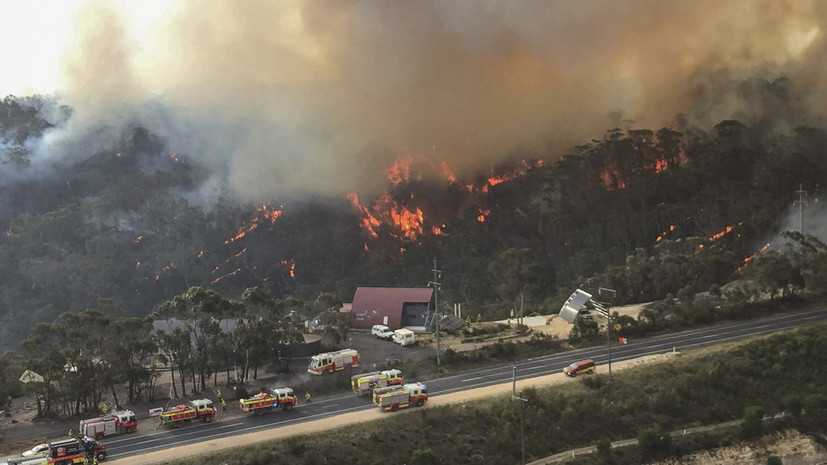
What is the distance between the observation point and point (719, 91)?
322 feet

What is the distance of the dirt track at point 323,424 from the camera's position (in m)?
35.9

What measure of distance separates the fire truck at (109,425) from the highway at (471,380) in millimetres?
501

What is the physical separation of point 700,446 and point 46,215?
7637 centimetres

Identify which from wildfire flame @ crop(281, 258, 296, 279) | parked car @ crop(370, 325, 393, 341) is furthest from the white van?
wildfire flame @ crop(281, 258, 296, 279)

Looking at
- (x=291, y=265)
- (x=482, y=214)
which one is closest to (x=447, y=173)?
(x=482, y=214)

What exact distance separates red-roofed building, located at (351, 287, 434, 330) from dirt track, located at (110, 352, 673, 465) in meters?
17.9

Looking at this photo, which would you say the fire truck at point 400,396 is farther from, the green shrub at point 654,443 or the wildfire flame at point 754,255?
the wildfire flame at point 754,255

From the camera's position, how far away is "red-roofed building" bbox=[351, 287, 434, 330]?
62.5 m

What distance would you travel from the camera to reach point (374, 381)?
4494cm

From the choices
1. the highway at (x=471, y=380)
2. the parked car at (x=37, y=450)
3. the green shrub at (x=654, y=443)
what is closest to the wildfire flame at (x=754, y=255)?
the highway at (x=471, y=380)

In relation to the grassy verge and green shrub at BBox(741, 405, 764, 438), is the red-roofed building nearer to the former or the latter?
the grassy verge

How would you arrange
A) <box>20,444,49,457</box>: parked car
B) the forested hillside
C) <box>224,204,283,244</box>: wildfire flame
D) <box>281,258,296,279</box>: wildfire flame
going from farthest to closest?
<box>224,204,283,244</box>: wildfire flame
<box>281,258,296,279</box>: wildfire flame
the forested hillside
<box>20,444,49,457</box>: parked car

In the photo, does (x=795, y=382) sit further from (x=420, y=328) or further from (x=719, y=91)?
(x=719, y=91)

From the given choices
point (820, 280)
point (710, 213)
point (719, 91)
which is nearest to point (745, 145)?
point (719, 91)
